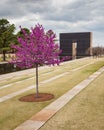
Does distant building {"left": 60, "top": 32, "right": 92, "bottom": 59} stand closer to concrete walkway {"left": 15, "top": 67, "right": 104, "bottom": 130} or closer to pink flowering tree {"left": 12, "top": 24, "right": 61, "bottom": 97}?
pink flowering tree {"left": 12, "top": 24, "right": 61, "bottom": 97}

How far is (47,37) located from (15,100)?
3804 millimetres

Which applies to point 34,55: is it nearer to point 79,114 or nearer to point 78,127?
point 79,114

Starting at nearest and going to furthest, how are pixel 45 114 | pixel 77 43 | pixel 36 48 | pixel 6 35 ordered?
pixel 45 114
pixel 36 48
pixel 6 35
pixel 77 43

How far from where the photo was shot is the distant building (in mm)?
144750

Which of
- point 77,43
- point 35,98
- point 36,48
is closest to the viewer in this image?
point 36,48

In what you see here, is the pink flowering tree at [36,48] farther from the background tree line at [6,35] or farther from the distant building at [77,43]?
the distant building at [77,43]

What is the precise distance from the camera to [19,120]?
9.65 m

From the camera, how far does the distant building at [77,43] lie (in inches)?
5699

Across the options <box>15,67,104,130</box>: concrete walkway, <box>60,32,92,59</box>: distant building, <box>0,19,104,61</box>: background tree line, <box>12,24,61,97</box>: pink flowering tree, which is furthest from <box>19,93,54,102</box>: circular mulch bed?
<box>60,32,92,59</box>: distant building

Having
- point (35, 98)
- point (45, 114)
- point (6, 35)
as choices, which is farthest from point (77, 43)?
point (45, 114)

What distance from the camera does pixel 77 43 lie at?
150 m

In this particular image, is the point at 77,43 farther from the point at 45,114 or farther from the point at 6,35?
the point at 45,114

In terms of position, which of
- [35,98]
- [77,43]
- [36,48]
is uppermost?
[77,43]

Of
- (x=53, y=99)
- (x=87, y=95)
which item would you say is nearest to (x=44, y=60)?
(x=53, y=99)
